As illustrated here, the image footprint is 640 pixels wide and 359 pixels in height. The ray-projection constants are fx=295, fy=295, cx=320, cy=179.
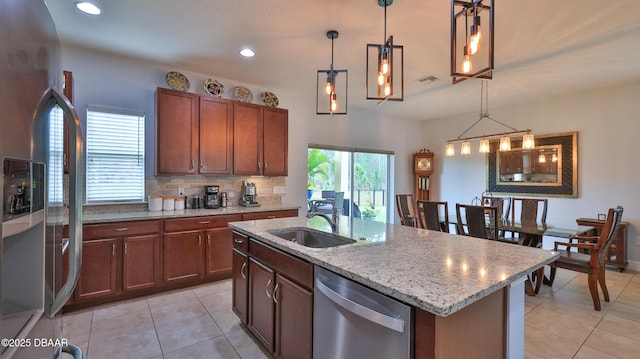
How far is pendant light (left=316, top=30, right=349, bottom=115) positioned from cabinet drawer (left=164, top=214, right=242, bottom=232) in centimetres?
171

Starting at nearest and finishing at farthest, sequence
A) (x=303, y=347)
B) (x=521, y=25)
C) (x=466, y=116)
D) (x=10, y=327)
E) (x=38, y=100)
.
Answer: (x=10, y=327)
(x=38, y=100)
(x=303, y=347)
(x=521, y=25)
(x=466, y=116)

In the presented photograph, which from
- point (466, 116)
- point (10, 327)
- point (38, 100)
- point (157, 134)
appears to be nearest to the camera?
point (10, 327)

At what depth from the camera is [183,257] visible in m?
3.36

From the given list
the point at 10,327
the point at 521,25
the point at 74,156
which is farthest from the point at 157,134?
the point at 521,25

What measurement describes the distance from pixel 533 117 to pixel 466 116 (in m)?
1.16

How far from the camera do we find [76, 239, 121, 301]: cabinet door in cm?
284

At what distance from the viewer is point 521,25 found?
2619mm

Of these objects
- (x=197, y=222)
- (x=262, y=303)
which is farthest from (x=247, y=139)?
(x=262, y=303)

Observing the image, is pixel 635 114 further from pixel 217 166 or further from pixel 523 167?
pixel 217 166

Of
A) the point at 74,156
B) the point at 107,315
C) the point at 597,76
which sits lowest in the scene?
the point at 107,315

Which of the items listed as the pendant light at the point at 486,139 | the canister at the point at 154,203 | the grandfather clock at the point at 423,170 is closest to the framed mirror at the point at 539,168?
the pendant light at the point at 486,139

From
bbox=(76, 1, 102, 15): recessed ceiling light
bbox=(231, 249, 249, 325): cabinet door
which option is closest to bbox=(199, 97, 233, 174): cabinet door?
bbox=(76, 1, 102, 15): recessed ceiling light

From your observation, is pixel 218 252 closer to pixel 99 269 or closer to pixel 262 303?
pixel 99 269

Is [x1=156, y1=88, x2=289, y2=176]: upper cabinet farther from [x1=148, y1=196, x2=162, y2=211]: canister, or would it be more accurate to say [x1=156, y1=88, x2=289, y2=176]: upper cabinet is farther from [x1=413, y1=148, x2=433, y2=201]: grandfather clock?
[x1=413, y1=148, x2=433, y2=201]: grandfather clock
